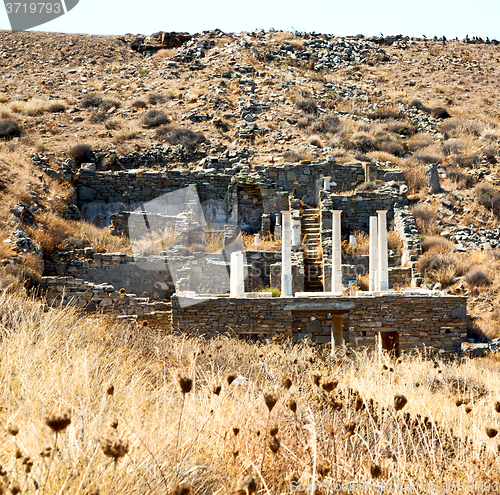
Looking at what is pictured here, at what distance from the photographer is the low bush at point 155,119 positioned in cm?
3012

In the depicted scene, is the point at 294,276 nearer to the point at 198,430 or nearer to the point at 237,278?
the point at 237,278

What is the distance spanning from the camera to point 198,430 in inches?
158

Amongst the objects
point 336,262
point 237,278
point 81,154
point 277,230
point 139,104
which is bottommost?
point 277,230

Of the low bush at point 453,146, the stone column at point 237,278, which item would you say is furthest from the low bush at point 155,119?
the stone column at point 237,278

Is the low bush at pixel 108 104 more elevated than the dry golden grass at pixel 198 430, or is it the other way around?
the low bush at pixel 108 104

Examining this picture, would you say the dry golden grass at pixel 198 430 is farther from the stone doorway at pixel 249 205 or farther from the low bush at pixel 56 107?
the low bush at pixel 56 107

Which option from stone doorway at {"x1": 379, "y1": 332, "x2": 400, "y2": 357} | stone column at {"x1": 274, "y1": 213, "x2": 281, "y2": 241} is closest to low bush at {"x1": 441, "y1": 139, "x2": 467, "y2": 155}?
stone column at {"x1": 274, "y1": 213, "x2": 281, "y2": 241}

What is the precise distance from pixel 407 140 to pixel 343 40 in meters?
19.6

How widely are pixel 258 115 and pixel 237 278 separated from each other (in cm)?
1990

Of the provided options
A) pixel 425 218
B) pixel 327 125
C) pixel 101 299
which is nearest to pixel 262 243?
pixel 425 218

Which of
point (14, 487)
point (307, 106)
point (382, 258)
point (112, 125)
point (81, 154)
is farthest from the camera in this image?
point (307, 106)

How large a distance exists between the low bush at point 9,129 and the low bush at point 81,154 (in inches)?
123

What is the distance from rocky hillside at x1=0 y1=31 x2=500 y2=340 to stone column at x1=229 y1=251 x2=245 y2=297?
604cm

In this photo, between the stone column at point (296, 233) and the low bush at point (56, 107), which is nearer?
the stone column at point (296, 233)
